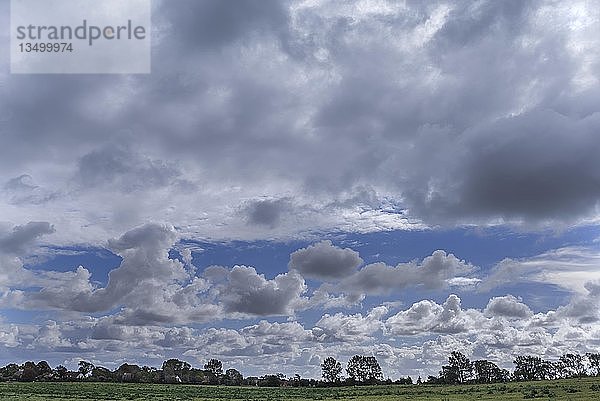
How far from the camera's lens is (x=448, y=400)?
73.7 metres

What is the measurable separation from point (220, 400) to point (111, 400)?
15.8m

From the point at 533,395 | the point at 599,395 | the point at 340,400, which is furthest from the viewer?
the point at 340,400

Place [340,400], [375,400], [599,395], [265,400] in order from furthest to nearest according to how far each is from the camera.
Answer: [265,400], [340,400], [375,400], [599,395]

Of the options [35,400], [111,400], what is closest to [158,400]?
[111,400]

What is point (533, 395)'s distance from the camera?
72.8m

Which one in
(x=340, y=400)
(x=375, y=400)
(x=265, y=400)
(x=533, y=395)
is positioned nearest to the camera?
(x=533, y=395)

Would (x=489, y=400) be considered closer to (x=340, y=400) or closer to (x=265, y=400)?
(x=340, y=400)

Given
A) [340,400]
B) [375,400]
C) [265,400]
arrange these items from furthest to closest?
[265,400], [340,400], [375,400]

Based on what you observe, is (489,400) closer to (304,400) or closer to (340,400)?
(340,400)

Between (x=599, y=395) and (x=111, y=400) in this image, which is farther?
(x=111, y=400)

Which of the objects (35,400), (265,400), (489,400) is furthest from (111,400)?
(489,400)

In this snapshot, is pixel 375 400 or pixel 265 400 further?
pixel 265 400

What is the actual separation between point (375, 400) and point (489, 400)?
14894mm

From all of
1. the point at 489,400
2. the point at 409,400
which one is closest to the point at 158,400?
the point at 409,400
